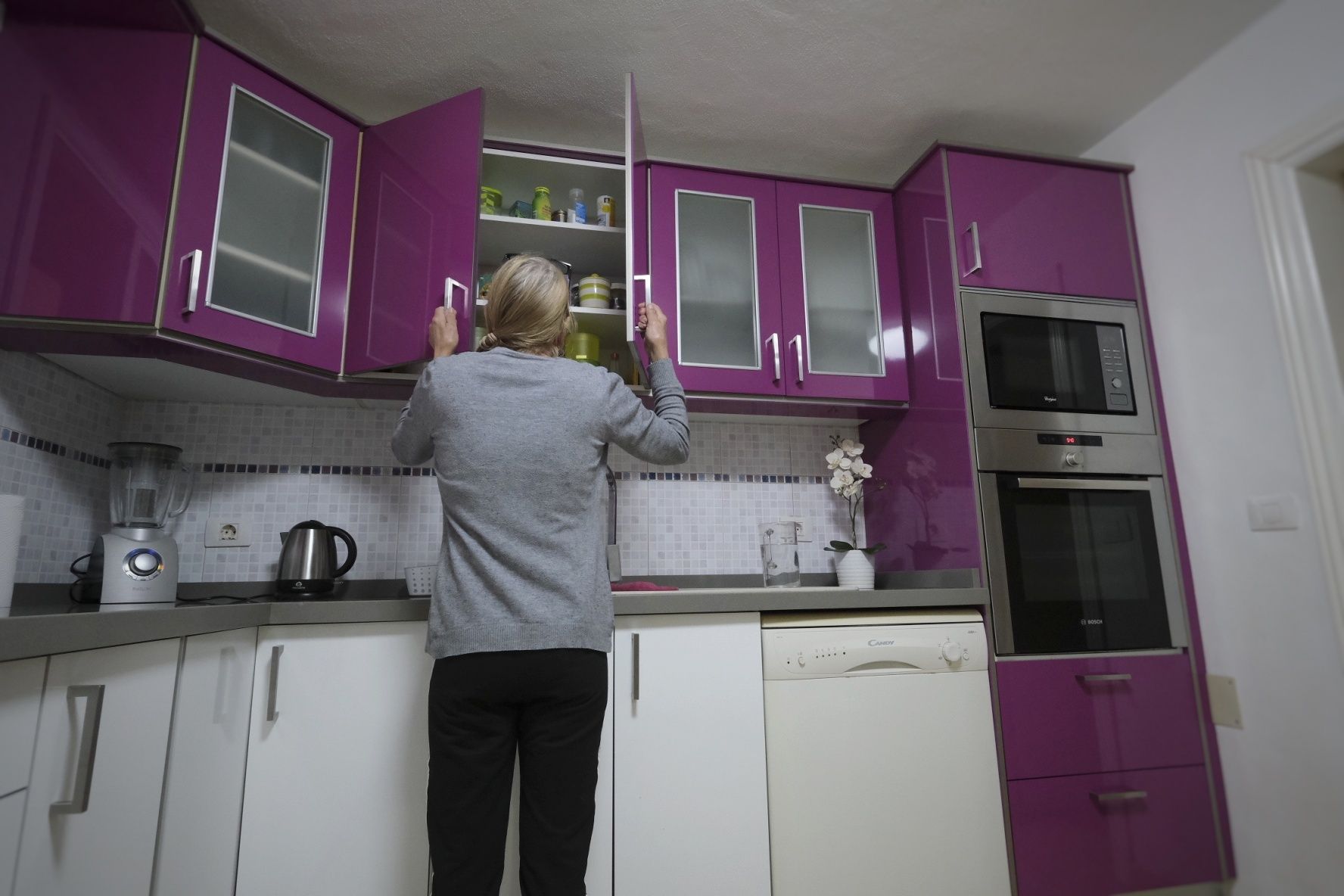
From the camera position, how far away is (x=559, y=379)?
1.34 meters

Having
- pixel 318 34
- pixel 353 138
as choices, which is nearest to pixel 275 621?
pixel 353 138

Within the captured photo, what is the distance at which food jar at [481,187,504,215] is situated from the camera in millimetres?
2121

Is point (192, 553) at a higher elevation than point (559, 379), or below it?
below

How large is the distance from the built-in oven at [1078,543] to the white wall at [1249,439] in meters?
0.12

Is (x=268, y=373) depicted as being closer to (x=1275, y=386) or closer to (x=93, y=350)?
(x=93, y=350)

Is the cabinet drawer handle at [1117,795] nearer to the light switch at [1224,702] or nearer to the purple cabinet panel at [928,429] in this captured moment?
the light switch at [1224,702]

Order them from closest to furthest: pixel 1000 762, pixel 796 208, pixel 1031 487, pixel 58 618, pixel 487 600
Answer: pixel 58 618 → pixel 487 600 → pixel 1000 762 → pixel 1031 487 → pixel 796 208

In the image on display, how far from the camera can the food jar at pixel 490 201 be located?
6.96 ft

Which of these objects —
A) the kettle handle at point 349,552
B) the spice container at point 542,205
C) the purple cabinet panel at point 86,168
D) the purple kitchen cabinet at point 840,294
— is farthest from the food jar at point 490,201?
the kettle handle at point 349,552

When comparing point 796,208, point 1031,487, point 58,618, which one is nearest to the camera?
point 58,618

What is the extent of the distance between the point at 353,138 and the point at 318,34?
0.86 ft

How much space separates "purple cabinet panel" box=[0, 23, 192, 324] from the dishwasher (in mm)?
1628

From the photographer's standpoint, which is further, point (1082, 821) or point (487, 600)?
point (1082, 821)

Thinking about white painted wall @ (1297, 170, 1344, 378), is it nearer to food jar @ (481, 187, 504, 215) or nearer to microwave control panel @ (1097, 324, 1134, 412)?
microwave control panel @ (1097, 324, 1134, 412)
